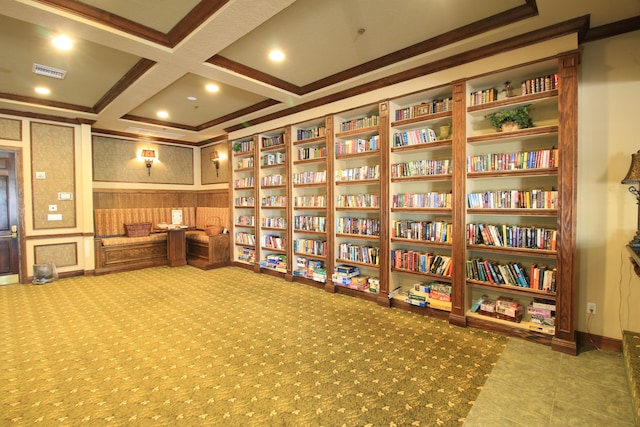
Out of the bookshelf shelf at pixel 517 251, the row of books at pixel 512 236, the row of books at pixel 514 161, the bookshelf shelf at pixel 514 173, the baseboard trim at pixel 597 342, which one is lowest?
the baseboard trim at pixel 597 342

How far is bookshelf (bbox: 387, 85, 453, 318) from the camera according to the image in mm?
3795

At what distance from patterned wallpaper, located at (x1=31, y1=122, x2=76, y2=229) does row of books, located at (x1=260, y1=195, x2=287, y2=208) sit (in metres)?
3.86

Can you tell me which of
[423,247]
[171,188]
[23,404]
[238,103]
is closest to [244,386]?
[23,404]

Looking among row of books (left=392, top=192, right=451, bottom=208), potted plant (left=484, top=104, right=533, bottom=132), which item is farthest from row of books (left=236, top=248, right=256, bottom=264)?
potted plant (left=484, top=104, right=533, bottom=132)

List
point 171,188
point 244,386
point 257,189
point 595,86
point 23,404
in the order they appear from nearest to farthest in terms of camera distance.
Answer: point 23,404 → point 244,386 → point 595,86 → point 257,189 → point 171,188

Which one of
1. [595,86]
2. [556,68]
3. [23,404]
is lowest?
[23,404]

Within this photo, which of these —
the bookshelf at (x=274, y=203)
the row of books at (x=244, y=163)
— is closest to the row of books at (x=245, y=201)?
the bookshelf at (x=274, y=203)

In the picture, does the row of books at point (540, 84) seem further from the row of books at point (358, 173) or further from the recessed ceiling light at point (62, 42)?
the recessed ceiling light at point (62, 42)

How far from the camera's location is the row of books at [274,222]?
5.92m

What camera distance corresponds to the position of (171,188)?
26.7 ft

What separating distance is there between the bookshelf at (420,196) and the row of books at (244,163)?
345 cm

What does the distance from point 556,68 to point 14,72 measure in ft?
22.1

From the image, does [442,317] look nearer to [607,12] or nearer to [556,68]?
[556,68]

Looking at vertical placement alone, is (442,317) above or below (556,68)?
below
